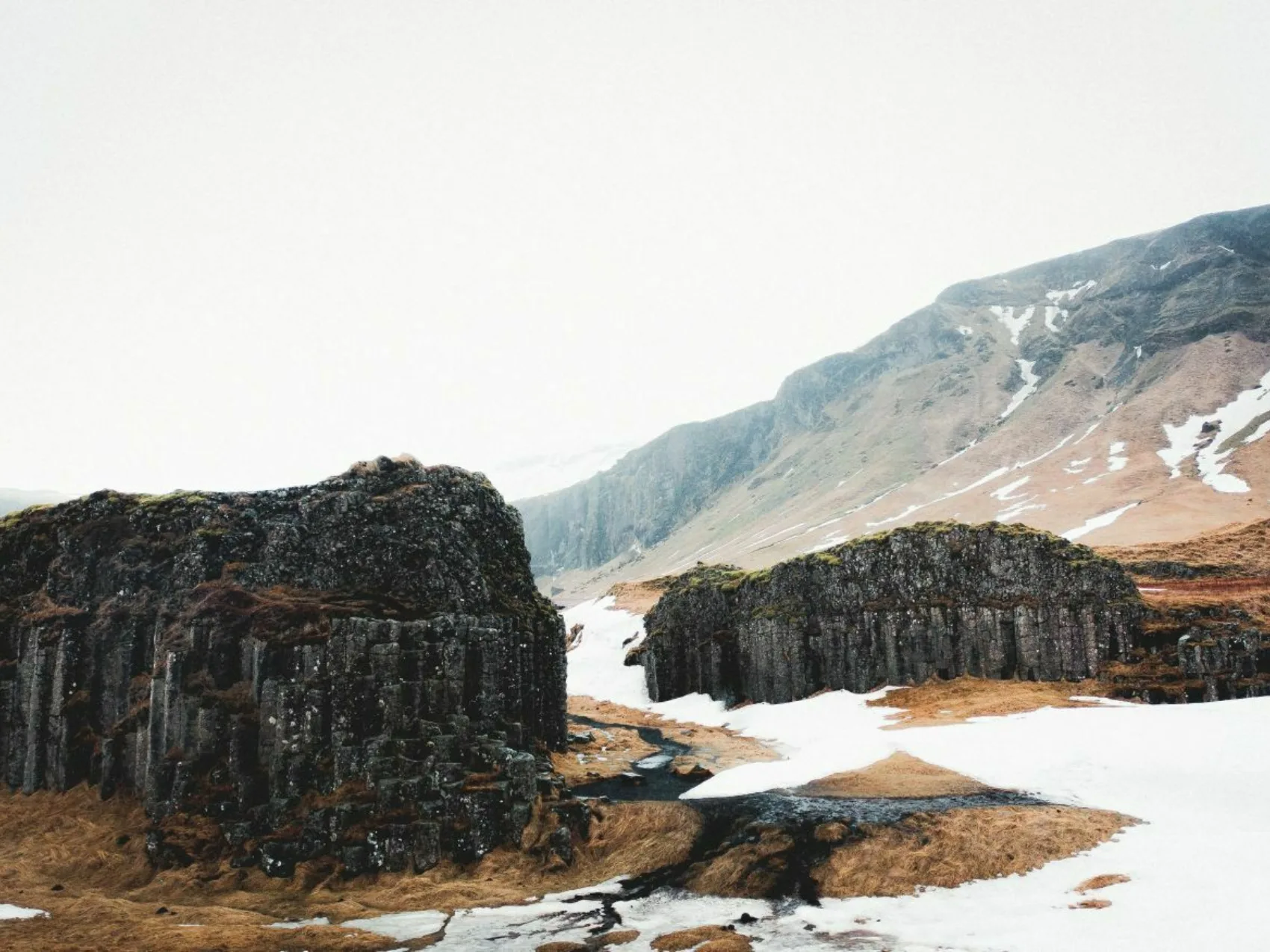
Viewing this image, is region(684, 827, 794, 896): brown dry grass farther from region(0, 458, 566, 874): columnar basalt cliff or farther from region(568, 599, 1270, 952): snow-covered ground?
region(0, 458, 566, 874): columnar basalt cliff

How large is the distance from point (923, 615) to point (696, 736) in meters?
17.6

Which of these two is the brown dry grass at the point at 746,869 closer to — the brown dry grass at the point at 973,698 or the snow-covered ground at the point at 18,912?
the snow-covered ground at the point at 18,912

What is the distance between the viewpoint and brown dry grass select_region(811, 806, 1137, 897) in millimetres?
20500

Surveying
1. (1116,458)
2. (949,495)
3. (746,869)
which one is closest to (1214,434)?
(1116,458)

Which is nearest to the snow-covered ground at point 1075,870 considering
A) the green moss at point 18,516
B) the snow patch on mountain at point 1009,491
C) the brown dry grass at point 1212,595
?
the brown dry grass at point 1212,595

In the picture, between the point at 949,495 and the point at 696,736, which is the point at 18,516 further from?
the point at 949,495

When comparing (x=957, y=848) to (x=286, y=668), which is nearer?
(x=957, y=848)

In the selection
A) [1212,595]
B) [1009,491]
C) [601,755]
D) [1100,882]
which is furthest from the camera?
[1009,491]

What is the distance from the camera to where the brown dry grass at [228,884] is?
723 inches

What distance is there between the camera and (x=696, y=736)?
50.2 meters

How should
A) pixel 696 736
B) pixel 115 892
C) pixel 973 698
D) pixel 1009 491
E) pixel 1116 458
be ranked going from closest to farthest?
pixel 115 892, pixel 973 698, pixel 696 736, pixel 1116 458, pixel 1009 491

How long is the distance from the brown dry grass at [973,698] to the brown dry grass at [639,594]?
4751 centimetres

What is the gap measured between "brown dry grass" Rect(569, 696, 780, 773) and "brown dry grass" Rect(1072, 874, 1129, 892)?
19943 millimetres

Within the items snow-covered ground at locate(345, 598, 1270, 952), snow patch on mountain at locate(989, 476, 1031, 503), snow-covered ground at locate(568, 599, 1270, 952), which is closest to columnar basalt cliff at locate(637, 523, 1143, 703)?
snow-covered ground at locate(568, 599, 1270, 952)
